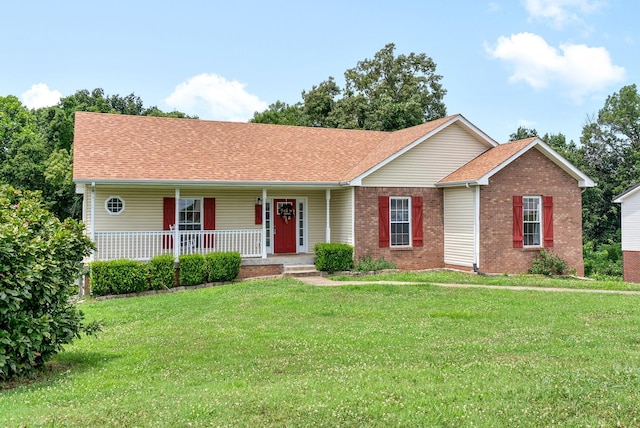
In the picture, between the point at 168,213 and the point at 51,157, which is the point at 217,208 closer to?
the point at 168,213

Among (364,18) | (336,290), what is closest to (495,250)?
(336,290)

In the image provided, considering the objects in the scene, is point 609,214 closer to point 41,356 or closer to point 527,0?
point 527,0

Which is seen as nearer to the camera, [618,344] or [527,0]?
[618,344]

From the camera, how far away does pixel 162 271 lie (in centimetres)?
1466

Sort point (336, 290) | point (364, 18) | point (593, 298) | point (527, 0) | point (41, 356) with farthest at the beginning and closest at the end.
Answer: point (364, 18), point (527, 0), point (336, 290), point (593, 298), point (41, 356)

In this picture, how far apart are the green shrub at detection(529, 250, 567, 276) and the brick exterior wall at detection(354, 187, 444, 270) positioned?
313 centimetres

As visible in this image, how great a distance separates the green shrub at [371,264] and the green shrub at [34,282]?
10437mm

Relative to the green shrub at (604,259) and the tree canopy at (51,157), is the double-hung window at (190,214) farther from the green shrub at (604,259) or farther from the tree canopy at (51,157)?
the green shrub at (604,259)

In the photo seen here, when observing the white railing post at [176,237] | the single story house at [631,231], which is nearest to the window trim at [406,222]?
the white railing post at [176,237]

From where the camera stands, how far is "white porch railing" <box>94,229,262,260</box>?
15195 mm

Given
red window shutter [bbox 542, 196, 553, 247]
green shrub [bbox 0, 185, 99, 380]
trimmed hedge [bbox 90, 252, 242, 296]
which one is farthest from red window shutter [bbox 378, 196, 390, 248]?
green shrub [bbox 0, 185, 99, 380]

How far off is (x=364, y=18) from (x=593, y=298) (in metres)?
12.1

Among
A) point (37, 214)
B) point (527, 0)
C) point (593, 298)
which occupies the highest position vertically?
point (527, 0)

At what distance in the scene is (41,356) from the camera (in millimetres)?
6691
